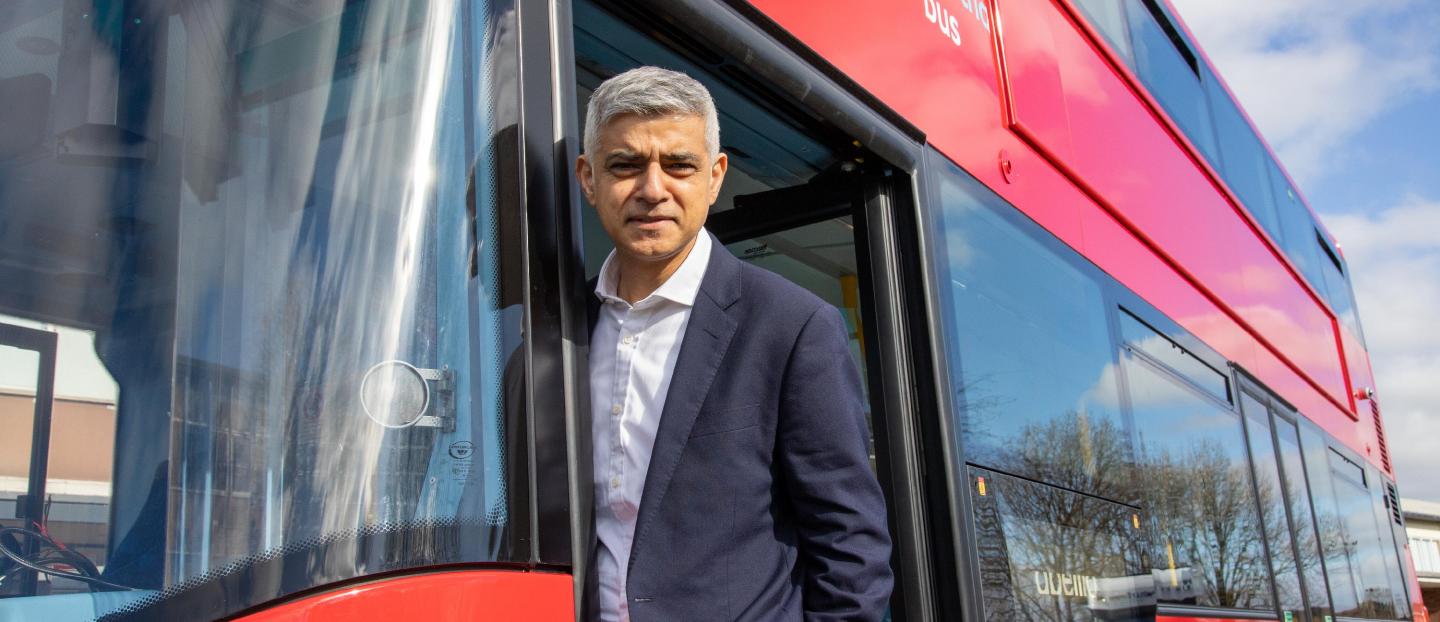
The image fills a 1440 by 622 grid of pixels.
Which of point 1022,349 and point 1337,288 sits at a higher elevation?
point 1337,288

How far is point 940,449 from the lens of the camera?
8.54ft

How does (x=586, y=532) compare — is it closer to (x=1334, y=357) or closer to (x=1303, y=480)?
(x=1303, y=480)

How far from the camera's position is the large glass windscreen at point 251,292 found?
114 cm

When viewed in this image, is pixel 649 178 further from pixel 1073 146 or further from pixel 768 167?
pixel 1073 146

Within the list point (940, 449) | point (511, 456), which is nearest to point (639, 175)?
point (511, 456)

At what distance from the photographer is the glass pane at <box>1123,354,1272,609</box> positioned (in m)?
3.86

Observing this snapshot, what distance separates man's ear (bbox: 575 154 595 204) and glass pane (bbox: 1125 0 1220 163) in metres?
4.10

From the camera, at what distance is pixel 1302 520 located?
5.80 metres

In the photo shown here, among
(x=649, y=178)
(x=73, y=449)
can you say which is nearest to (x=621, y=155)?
(x=649, y=178)

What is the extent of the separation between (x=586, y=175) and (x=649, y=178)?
103 millimetres

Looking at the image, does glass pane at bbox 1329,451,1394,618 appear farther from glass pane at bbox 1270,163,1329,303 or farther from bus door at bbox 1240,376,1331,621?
→ glass pane at bbox 1270,163,1329,303

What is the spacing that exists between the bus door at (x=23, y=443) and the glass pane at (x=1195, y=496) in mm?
3267

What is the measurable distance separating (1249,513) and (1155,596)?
1.56 metres

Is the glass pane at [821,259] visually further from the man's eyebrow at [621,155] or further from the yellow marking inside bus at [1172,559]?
the man's eyebrow at [621,155]
